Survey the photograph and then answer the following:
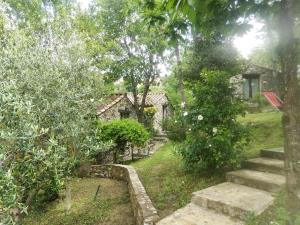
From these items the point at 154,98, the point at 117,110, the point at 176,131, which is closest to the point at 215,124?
the point at 176,131

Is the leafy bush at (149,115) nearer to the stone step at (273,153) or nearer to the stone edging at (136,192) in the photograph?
the stone edging at (136,192)

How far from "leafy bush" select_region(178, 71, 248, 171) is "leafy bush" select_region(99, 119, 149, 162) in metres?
7.87

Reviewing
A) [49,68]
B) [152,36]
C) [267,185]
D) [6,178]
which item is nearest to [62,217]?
[49,68]

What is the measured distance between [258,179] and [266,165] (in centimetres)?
80

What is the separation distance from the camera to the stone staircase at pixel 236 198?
4953 millimetres

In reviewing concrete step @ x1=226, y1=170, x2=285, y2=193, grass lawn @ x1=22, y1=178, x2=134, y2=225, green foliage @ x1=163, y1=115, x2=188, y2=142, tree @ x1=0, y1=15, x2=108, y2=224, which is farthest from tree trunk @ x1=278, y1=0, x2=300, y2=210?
green foliage @ x1=163, y1=115, x2=188, y2=142

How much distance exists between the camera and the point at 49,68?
6.50 meters

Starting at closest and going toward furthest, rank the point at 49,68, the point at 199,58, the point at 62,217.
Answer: the point at 49,68 → the point at 62,217 → the point at 199,58

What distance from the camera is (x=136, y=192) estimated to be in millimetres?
7285

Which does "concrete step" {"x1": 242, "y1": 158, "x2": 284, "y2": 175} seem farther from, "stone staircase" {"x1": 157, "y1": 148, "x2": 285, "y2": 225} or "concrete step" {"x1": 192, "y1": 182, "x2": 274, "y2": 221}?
"concrete step" {"x1": 192, "y1": 182, "x2": 274, "y2": 221}

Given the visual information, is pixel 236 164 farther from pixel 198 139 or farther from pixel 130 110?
pixel 130 110

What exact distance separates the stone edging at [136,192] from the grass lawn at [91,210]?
1.20ft

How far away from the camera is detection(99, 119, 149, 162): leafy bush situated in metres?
14.9

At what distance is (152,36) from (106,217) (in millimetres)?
15735
